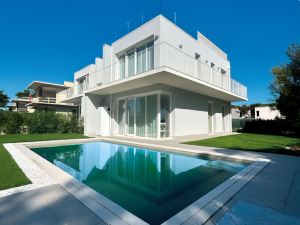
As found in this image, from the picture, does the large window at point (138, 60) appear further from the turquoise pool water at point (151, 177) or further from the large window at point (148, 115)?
the turquoise pool water at point (151, 177)

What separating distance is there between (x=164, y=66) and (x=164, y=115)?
13.8 feet

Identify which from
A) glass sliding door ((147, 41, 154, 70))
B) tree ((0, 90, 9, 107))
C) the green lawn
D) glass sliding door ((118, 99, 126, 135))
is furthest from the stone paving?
tree ((0, 90, 9, 107))

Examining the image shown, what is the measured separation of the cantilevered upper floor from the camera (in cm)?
1015

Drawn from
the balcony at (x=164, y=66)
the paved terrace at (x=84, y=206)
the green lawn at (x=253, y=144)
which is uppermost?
the balcony at (x=164, y=66)

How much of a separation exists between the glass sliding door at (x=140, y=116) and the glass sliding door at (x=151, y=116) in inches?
16.3

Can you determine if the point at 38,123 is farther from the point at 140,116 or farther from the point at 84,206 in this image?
the point at 84,206

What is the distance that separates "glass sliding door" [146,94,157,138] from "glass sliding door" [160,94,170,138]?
44 centimetres

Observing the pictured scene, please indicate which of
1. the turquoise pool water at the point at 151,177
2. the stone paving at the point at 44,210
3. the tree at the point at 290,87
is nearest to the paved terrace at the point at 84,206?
the stone paving at the point at 44,210

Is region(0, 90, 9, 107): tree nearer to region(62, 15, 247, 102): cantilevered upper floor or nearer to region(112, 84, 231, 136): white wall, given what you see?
region(62, 15, 247, 102): cantilevered upper floor

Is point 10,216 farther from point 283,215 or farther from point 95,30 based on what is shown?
point 95,30

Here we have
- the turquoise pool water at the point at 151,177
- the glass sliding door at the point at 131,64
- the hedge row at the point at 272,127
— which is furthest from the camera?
the hedge row at the point at 272,127

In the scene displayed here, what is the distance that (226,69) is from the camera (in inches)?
781

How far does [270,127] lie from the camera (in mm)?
20531

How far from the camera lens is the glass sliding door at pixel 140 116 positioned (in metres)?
13.0
